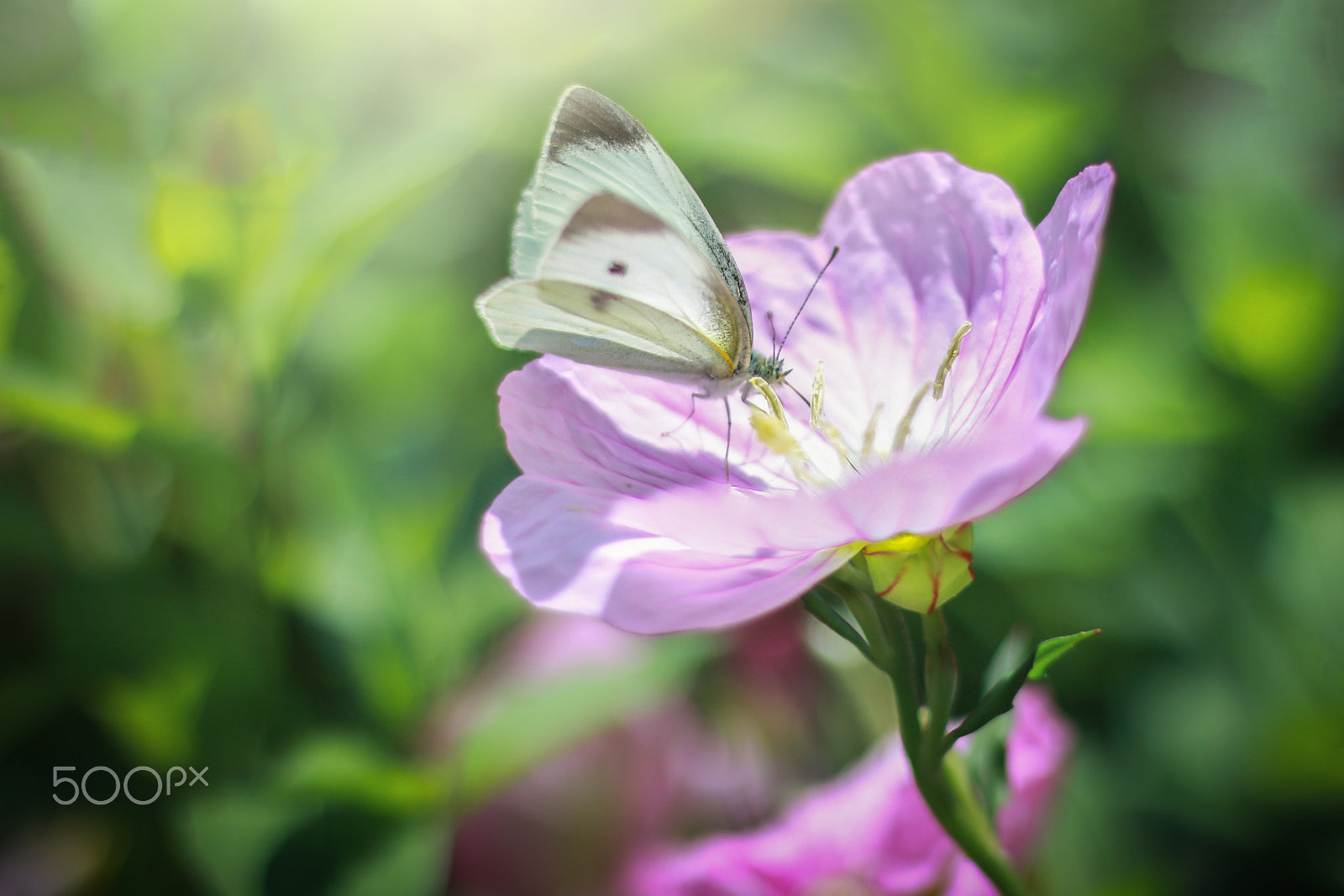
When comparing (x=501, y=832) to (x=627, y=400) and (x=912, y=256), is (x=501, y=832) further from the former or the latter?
(x=912, y=256)

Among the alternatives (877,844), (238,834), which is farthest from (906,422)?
(238,834)

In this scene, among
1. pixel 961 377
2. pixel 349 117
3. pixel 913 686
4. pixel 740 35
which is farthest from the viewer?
pixel 740 35

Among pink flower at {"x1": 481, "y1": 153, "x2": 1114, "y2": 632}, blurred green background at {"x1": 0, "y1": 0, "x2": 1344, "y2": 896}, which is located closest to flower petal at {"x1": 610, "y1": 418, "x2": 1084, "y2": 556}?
pink flower at {"x1": 481, "y1": 153, "x2": 1114, "y2": 632}

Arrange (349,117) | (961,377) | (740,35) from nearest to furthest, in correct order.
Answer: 1. (961,377)
2. (349,117)
3. (740,35)

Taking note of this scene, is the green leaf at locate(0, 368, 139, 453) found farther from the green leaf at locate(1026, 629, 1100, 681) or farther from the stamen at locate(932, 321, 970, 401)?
the green leaf at locate(1026, 629, 1100, 681)

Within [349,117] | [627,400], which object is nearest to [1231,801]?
[627,400]

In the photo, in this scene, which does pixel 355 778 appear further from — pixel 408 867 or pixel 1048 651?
pixel 1048 651
